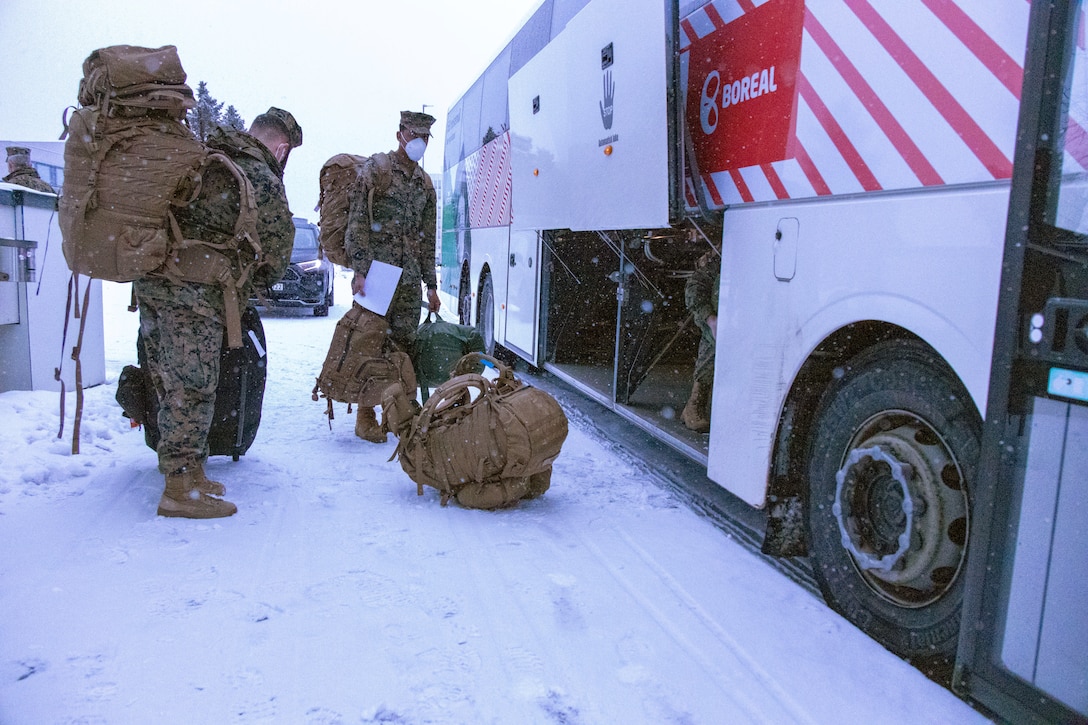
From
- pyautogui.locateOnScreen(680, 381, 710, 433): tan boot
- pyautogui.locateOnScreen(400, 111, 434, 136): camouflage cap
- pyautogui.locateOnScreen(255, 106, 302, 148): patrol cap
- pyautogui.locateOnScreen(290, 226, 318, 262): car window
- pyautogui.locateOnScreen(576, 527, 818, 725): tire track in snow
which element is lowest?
pyautogui.locateOnScreen(576, 527, 818, 725): tire track in snow

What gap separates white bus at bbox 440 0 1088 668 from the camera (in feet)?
6.75

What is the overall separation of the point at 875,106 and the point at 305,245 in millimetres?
14106

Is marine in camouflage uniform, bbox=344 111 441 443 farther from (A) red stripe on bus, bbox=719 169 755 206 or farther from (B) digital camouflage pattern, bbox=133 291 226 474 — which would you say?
(A) red stripe on bus, bbox=719 169 755 206

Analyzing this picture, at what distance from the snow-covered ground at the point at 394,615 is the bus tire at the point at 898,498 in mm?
140

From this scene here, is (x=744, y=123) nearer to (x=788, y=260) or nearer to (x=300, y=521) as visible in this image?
(x=788, y=260)

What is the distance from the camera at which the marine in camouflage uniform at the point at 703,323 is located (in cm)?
456

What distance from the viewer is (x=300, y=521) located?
11.2ft

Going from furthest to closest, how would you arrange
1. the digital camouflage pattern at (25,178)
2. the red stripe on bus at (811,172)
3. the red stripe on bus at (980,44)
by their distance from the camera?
the digital camouflage pattern at (25,178), the red stripe on bus at (811,172), the red stripe on bus at (980,44)

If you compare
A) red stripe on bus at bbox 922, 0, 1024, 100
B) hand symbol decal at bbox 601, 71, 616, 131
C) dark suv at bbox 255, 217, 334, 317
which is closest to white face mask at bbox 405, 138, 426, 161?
hand symbol decal at bbox 601, 71, 616, 131

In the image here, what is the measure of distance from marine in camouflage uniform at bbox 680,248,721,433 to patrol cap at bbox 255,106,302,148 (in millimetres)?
2426

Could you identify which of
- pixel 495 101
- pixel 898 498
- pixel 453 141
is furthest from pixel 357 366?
pixel 453 141

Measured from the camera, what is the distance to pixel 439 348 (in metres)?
5.17

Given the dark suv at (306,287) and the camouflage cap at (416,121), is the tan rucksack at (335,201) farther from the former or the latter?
the dark suv at (306,287)

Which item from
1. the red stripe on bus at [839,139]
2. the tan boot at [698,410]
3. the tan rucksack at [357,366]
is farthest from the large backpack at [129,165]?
the tan boot at [698,410]
